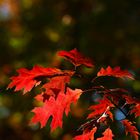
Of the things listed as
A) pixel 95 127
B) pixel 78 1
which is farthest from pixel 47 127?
pixel 95 127

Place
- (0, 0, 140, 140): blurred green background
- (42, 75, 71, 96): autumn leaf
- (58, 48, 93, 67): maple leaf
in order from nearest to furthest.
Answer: (42, 75, 71, 96): autumn leaf → (58, 48, 93, 67): maple leaf → (0, 0, 140, 140): blurred green background

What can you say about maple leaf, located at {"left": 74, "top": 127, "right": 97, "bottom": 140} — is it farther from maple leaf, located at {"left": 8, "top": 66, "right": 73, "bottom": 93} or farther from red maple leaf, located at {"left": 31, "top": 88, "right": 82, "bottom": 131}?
maple leaf, located at {"left": 8, "top": 66, "right": 73, "bottom": 93}

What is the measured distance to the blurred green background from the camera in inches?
175

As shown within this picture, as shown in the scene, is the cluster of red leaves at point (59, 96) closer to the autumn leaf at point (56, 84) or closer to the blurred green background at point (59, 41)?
the autumn leaf at point (56, 84)

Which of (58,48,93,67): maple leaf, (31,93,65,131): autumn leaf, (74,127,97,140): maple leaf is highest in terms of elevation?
(58,48,93,67): maple leaf

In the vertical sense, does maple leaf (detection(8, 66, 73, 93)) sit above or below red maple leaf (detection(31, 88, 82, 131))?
above

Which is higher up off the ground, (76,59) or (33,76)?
(76,59)

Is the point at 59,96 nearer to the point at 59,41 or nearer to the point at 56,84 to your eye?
the point at 56,84

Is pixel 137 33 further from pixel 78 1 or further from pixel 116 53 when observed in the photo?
pixel 78 1

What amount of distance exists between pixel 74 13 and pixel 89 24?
506 millimetres

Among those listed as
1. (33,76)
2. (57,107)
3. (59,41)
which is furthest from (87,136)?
(59,41)

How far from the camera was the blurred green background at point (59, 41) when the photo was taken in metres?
4.46

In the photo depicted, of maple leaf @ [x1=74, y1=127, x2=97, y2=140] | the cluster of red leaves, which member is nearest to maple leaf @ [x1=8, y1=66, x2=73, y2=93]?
the cluster of red leaves

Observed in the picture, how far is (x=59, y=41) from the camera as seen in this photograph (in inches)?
189
